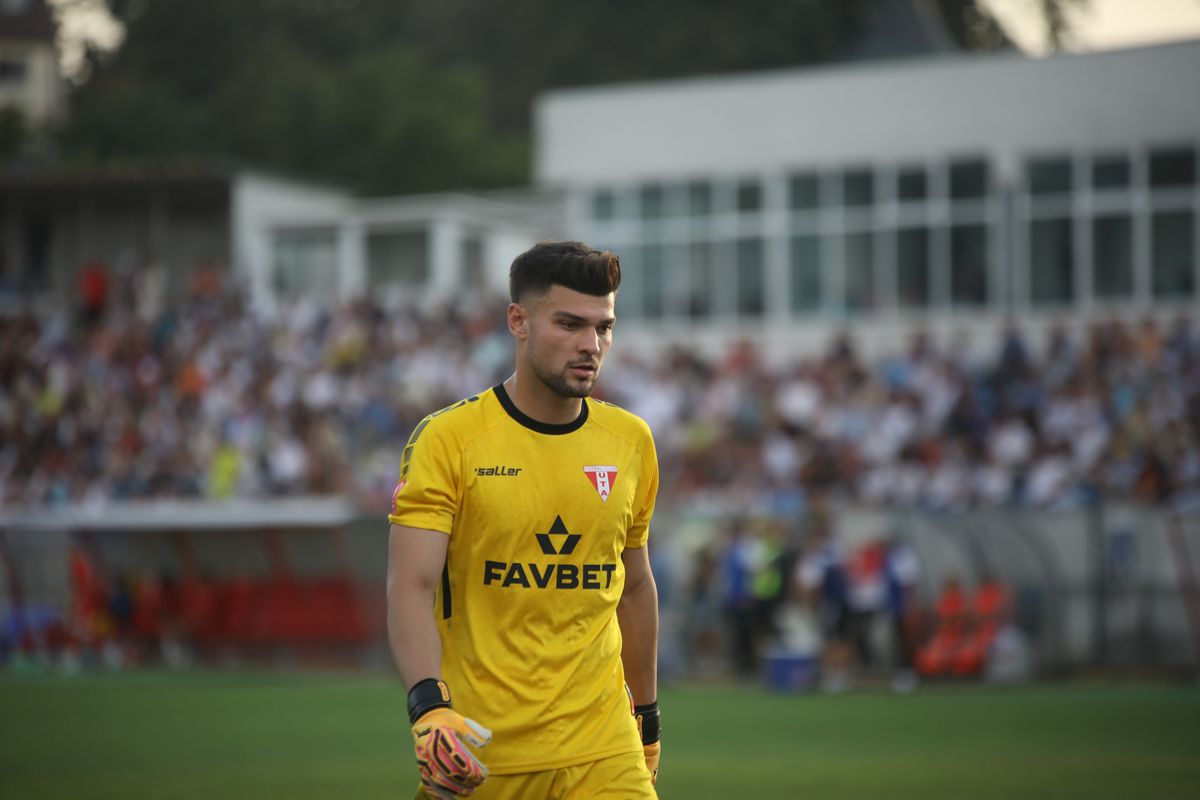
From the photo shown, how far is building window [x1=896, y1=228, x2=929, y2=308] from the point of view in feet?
110

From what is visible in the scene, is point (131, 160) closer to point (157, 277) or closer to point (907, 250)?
point (157, 277)

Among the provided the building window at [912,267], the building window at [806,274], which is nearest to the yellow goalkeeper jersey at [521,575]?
the building window at [912,267]

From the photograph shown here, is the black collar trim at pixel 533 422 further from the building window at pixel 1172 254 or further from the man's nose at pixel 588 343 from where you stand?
the building window at pixel 1172 254

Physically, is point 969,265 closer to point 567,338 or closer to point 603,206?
point 603,206

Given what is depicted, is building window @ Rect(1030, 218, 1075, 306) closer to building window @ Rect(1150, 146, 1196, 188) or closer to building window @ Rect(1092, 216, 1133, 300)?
building window @ Rect(1092, 216, 1133, 300)

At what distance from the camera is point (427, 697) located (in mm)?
5086

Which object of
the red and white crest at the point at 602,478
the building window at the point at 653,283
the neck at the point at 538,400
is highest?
the building window at the point at 653,283

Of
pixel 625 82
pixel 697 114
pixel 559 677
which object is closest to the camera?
pixel 559 677

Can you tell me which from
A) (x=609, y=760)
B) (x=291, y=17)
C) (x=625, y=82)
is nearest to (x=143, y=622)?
(x=609, y=760)

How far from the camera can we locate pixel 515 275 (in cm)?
548

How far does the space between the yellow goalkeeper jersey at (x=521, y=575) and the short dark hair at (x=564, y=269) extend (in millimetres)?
414

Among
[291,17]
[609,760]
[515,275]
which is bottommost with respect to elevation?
[609,760]

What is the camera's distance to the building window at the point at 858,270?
112 ft

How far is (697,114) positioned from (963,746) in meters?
23.5
